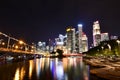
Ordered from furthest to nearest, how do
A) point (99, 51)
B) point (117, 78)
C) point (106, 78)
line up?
point (99, 51)
point (106, 78)
point (117, 78)

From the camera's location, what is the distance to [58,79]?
3966 cm

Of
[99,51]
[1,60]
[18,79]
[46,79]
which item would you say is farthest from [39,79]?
[99,51]

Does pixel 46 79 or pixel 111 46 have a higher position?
pixel 111 46

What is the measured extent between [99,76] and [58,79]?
6.66 metres

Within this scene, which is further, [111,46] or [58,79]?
[111,46]

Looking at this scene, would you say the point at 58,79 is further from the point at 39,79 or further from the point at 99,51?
the point at 99,51

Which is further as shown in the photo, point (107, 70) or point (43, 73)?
point (43, 73)

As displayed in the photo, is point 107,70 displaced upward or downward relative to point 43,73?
upward

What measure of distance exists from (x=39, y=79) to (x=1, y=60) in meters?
57.7

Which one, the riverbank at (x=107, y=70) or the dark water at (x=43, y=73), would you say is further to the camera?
the dark water at (x=43, y=73)

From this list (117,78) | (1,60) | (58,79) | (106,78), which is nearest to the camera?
(117,78)

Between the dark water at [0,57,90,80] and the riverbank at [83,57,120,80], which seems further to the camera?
the dark water at [0,57,90,80]

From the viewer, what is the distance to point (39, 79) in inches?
1569

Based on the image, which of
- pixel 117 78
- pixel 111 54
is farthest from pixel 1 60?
pixel 117 78
